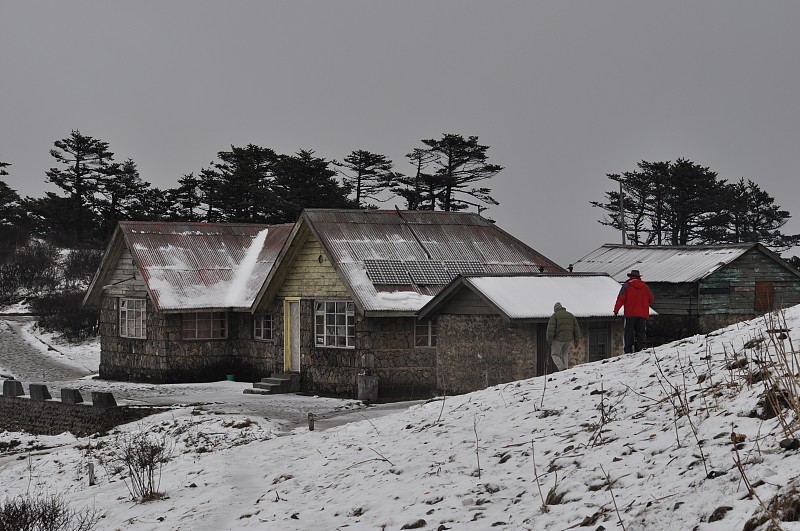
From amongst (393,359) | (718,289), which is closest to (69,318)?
(393,359)

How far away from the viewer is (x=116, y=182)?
64.4 meters

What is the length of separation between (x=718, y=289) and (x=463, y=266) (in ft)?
34.1

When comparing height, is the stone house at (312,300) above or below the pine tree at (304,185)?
below

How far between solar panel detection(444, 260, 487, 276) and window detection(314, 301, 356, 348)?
3.26 m

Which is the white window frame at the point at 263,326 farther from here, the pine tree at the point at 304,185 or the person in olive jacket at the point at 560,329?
the pine tree at the point at 304,185

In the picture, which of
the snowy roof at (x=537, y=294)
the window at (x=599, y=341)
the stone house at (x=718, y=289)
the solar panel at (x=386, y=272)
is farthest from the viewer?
the stone house at (x=718, y=289)

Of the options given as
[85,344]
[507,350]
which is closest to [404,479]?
[507,350]

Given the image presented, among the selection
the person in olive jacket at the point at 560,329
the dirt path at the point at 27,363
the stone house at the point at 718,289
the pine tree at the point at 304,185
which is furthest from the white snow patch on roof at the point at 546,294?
the pine tree at the point at 304,185

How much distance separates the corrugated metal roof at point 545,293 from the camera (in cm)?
2242

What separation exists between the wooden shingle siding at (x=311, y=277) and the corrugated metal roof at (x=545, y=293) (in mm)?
5315

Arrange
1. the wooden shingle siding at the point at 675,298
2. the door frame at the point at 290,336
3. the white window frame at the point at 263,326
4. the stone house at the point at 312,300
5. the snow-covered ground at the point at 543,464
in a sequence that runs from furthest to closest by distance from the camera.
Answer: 1. the wooden shingle siding at the point at 675,298
2. the white window frame at the point at 263,326
3. the door frame at the point at 290,336
4. the stone house at the point at 312,300
5. the snow-covered ground at the point at 543,464

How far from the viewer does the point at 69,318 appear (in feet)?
151

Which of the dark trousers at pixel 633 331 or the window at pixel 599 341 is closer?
the dark trousers at pixel 633 331

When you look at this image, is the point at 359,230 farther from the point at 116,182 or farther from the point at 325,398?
the point at 116,182
